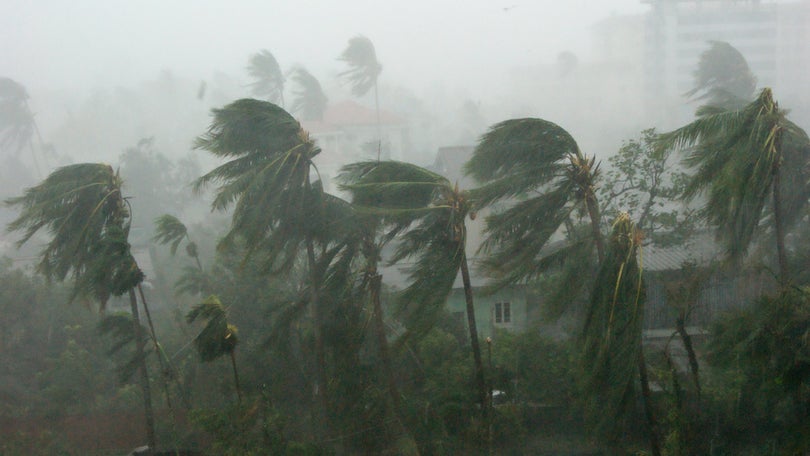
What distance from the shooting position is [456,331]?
10.9 metres

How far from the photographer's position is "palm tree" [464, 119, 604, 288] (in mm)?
5023

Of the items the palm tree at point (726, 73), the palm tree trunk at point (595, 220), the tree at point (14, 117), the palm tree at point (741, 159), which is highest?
the tree at point (14, 117)

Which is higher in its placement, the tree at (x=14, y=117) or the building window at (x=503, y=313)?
the tree at (x=14, y=117)

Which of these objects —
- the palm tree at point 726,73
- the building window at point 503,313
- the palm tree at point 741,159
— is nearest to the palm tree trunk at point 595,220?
the palm tree at point 741,159

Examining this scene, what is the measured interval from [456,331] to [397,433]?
402cm

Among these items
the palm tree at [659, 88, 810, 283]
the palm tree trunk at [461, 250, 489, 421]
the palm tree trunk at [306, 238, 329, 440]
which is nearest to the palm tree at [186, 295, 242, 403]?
the palm tree trunk at [306, 238, 329, 440]

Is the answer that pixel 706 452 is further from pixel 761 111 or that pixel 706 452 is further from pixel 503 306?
pixel 503 306

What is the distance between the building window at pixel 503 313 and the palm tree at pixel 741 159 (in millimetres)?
6551

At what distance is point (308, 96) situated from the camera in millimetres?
27828

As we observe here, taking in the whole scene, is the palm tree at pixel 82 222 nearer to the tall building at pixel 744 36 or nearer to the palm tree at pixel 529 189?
the palm tree at pixel 529 189

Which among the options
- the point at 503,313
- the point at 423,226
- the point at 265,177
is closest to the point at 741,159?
the point at 423,226

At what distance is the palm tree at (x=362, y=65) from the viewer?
2820 centimetres

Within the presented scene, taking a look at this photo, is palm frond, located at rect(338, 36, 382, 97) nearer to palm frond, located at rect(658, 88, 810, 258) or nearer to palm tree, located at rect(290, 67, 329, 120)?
palm tree, located at rect(290, 67, 329, 120)

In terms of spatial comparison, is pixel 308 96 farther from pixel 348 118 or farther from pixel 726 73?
pixel 726 73
